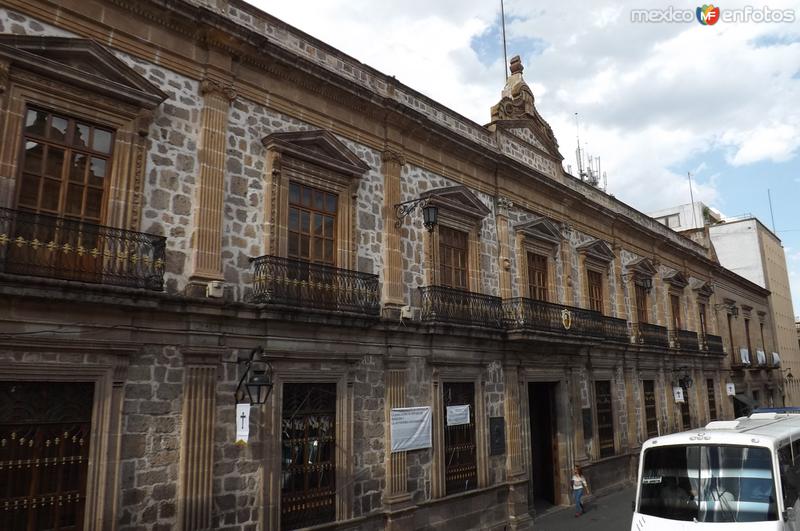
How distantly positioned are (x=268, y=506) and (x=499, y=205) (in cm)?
936

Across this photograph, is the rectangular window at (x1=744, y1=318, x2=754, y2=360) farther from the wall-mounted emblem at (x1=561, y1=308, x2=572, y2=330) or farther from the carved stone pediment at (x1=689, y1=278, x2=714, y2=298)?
the wall-mounted emblem at (x1=561, y1=308, x2=572, y2=330)

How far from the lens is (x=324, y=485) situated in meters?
10.1

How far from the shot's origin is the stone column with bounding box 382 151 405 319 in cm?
1184

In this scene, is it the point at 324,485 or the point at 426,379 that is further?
the point at 426,379

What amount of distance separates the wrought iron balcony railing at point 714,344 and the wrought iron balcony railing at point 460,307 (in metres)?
15.6

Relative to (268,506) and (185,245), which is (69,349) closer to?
(185,245)

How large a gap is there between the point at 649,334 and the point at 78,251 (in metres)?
18.6

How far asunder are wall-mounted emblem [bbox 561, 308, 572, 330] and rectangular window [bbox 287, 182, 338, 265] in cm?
713

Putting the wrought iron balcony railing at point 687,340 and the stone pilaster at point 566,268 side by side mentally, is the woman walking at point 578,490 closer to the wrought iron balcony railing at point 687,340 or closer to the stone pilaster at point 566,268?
the stone pilaster at point 566,268

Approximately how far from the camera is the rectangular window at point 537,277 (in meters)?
16.1

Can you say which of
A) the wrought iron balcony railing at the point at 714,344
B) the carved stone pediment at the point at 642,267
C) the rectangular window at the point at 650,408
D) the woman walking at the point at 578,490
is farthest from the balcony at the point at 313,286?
the wrought iron balcony railing at the point at 714,344

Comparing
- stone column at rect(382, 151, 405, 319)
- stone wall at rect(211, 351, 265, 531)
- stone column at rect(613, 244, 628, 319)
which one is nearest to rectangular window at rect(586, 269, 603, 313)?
stone column at rect(613, 244, 628, 319)

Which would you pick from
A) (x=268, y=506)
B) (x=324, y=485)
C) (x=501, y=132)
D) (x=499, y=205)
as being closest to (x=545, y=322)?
(x=499, y=205)

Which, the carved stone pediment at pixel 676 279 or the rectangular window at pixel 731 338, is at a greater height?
the carved stone pediment at pixel 676 279
